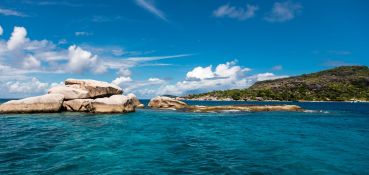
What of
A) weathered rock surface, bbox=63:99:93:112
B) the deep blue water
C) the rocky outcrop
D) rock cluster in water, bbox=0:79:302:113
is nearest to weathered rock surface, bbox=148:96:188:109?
rock cluster in water, bbox=0:79:302:113

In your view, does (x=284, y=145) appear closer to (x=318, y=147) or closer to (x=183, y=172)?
(x=318, y=147)

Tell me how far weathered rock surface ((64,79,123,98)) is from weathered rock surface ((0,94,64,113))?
608cm

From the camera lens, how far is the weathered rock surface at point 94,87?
56594 mm

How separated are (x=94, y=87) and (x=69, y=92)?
4.40 metres

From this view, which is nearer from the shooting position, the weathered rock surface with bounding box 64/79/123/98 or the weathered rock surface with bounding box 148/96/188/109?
the weathered rock surface with bounding box 64/79/123/98

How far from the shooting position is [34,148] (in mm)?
22000

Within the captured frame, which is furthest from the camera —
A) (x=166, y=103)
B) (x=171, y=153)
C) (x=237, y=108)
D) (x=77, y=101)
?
(x=166, y=103)

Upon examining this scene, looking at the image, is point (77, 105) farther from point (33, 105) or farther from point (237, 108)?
point (237, 108)

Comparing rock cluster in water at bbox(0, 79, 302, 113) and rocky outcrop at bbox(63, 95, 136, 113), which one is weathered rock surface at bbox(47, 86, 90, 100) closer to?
rock cluster in water at bbox(0, 79, 302, 113)

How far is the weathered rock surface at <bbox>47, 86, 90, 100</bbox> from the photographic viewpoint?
178 ft

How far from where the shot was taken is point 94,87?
186ft

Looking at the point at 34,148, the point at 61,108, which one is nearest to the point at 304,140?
the point at 34,148

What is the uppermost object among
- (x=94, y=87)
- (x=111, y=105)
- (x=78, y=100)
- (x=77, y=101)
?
(x=94, y=87)

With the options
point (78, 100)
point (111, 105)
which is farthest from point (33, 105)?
point (111, 105)
